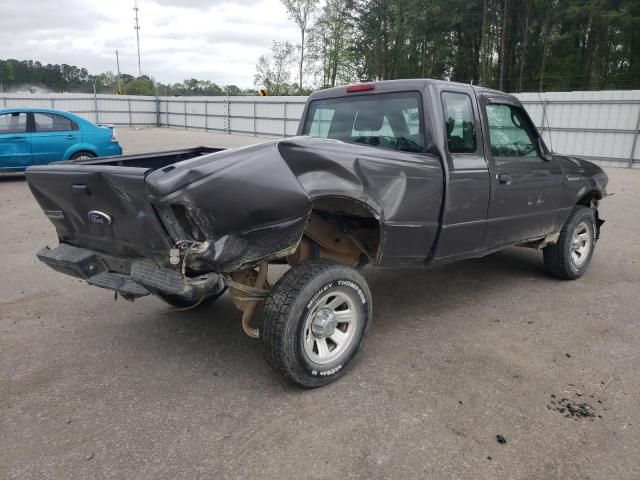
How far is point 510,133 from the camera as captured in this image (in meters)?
4.39

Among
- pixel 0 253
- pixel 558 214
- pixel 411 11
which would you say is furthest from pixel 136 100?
pixel 558 214

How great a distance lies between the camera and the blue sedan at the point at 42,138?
33.8 ft

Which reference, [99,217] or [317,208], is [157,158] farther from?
[317,208]

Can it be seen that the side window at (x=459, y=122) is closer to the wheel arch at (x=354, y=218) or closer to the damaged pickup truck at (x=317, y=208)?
the damaged pickup truck at (x=317, y=208)

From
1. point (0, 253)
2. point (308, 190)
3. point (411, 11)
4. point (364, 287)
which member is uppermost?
point (411, 11)

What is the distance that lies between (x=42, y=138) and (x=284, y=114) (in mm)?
17219

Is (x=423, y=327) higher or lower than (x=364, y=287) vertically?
lower

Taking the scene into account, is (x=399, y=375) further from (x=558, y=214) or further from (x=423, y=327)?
(x=558, y=214)

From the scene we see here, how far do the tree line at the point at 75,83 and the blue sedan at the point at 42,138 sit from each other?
22.2m

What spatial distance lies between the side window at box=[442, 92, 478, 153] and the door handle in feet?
1.17

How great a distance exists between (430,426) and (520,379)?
86cm

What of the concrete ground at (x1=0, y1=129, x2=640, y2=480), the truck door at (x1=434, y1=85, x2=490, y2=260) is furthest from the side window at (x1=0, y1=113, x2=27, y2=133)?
the truck door at (x1=434, y1=85, x2=490, y2=260)

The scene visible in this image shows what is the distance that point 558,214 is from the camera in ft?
16.0

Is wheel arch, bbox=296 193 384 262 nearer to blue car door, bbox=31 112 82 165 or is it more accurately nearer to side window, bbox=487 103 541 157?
side window, bbox=487 103 541 157
